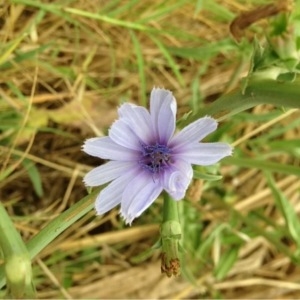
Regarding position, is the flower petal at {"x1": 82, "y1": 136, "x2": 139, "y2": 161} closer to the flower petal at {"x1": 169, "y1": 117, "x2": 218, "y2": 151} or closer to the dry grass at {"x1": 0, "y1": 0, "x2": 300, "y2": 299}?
the flower petal at {"x1": 169, "y1": 117, "x2": 218, "y2": 151}

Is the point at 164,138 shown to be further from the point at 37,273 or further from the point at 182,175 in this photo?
the point at 37,273

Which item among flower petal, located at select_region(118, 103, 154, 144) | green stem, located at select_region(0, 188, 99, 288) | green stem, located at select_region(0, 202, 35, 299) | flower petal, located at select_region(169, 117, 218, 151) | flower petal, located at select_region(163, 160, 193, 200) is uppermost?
flower petal, located at select_region(118, 103, 154, 144)

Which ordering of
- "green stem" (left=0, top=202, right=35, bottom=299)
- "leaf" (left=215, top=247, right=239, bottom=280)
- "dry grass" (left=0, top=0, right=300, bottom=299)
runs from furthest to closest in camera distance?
"leaf" (left=215, top=247, right=239, bottom=280)
"dry grass" (left=0, top=0, right=300, bottom=299)
"green stem" (left=0, top=202, right=35, bottom=299)

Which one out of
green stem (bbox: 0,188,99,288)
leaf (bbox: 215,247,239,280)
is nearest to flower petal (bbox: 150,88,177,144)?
green stem (bbox: 0,188,99,288)

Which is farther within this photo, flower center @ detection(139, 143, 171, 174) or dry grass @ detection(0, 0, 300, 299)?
dry grass @ detection(0, 0, 300, 299)

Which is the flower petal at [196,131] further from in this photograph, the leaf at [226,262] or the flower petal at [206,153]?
the leaf at [226,262]

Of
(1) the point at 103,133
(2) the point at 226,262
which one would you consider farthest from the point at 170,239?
(2) the point at 226,262

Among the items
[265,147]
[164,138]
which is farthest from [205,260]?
[164,138]
